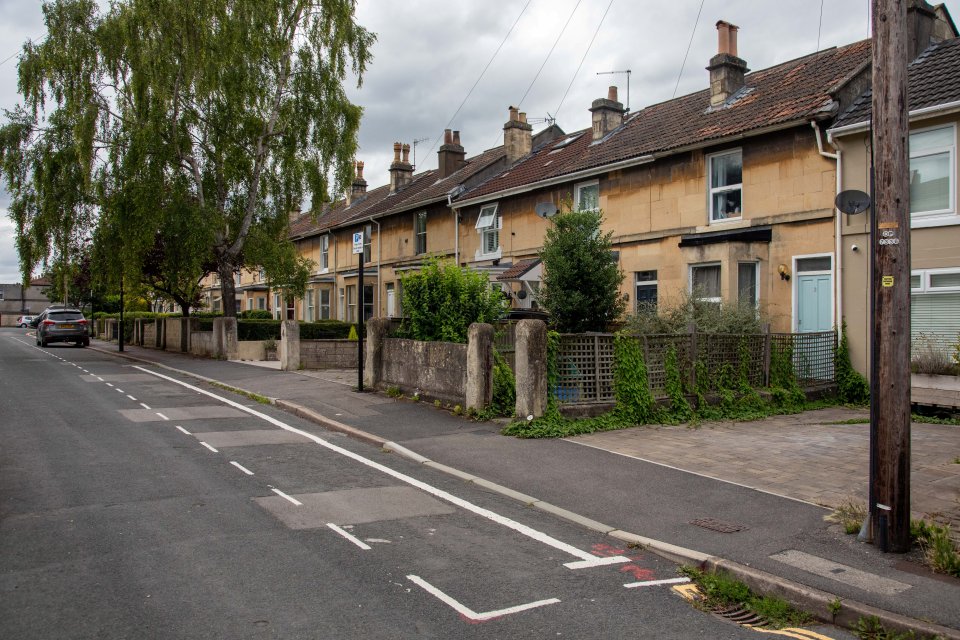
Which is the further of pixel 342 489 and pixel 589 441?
pixel 589 441

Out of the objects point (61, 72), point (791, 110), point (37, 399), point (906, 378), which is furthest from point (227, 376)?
point (906, 378)

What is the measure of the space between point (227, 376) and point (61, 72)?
13733mm

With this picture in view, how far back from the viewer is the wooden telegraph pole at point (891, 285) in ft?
18.9

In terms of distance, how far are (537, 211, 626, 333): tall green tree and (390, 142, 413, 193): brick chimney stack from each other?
74.9 feet

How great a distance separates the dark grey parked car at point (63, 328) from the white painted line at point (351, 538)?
111ft

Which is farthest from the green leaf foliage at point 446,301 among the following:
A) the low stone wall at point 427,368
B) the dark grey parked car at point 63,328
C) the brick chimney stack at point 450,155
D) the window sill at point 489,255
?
the dark grey parked car at point 63,328

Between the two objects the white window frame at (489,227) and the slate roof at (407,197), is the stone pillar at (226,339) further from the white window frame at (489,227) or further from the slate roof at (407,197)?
the white window frame at (489,227)

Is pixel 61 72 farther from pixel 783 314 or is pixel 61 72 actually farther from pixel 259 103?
pixel 783 314

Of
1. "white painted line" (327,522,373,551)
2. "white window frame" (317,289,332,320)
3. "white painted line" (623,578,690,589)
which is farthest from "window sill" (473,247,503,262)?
"white painted line" (623,578,690,589)

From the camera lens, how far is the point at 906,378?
5.81 metres

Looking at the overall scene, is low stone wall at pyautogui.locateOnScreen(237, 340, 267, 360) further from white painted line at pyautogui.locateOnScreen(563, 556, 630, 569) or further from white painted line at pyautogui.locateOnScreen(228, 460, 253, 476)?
white painted line at pyautogui.locateOnScreen(563, 556, 630, 569)

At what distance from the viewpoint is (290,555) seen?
5.56 m

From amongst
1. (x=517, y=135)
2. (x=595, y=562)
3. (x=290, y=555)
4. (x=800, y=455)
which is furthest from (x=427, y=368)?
(x=517, y=135)

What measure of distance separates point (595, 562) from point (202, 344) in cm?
2391
